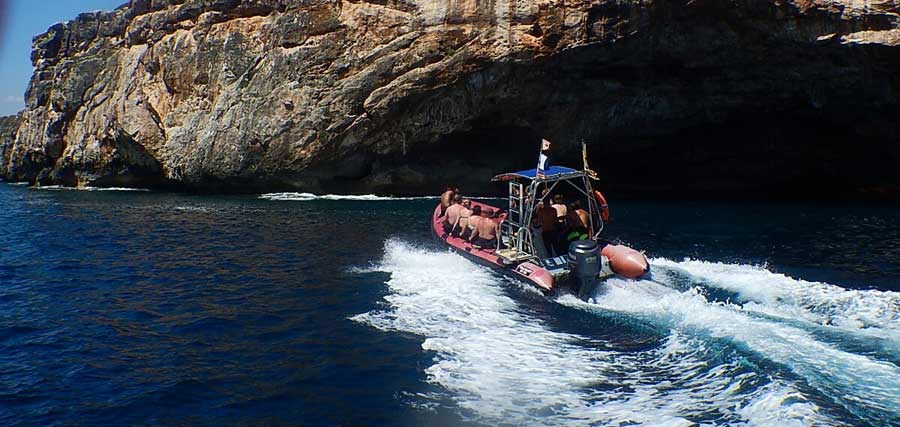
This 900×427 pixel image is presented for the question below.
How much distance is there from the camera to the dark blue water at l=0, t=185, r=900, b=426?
8.54 metres

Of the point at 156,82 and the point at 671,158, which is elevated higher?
the point at 156,82

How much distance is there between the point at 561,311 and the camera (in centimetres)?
1304

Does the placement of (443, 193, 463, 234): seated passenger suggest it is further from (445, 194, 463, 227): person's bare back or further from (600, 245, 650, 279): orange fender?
(600, 245, 650, 279): orange fender

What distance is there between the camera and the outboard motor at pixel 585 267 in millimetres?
13766

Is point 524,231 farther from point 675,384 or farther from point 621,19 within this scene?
point 621,19

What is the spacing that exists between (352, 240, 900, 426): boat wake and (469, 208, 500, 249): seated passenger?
3492mm

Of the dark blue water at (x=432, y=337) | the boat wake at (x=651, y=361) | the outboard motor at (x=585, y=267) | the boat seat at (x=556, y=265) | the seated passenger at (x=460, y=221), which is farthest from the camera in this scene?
the seated passenger at (x=460, y=221)

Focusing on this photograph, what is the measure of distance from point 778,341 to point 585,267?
4518 millimetres

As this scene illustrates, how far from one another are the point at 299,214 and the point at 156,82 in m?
18.5

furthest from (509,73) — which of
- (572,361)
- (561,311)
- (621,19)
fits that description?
(572,361)

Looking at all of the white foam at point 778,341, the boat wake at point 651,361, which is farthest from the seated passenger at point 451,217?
the white foam at point 778,341

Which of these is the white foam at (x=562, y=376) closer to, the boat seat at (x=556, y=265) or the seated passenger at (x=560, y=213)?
the boat seat at (x=556, y=265)

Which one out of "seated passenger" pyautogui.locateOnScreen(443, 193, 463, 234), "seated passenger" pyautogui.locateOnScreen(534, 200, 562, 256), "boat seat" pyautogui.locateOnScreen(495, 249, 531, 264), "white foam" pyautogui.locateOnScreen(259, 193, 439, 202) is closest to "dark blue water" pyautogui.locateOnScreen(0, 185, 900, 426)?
"boat seat" pyautogui.locateOnScreen(495, 249, 531, 264)

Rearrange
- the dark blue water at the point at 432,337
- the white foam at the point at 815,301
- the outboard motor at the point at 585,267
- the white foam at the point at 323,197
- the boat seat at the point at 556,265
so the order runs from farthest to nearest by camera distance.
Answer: the white foam at the point at 323,197 → the boat seat at the point at 556,265 → the outboard motor at the point at 585,267 → the white foam at the point at 815,301 → the dark blue water at the point at 432,337
